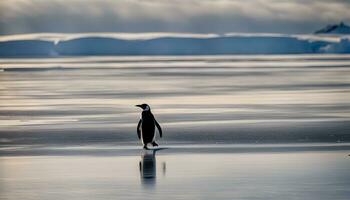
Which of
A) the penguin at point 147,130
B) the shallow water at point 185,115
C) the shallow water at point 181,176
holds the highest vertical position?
the shallow water at point 185,115

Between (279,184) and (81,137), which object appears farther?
(81,137)

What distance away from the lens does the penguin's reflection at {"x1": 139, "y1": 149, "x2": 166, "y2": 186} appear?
785 cm

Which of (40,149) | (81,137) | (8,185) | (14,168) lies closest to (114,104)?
(81,137)

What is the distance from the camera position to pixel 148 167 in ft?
28.8

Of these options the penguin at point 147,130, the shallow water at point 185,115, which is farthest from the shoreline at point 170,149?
the shallow water at point 185,115

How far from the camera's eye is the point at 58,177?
8.05m

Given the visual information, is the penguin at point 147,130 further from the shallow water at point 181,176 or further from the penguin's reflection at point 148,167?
the shallow water at point 181,176

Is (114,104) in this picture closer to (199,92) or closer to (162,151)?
(199,92)

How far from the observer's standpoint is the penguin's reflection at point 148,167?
7.85 m

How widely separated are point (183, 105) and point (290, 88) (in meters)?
7.56

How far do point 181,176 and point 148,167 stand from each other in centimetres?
80

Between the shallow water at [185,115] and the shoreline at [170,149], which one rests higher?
the shallow water at [185,115]

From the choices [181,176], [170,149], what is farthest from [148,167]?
[170,149]

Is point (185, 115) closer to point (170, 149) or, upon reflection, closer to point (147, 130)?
point (147, 130)
